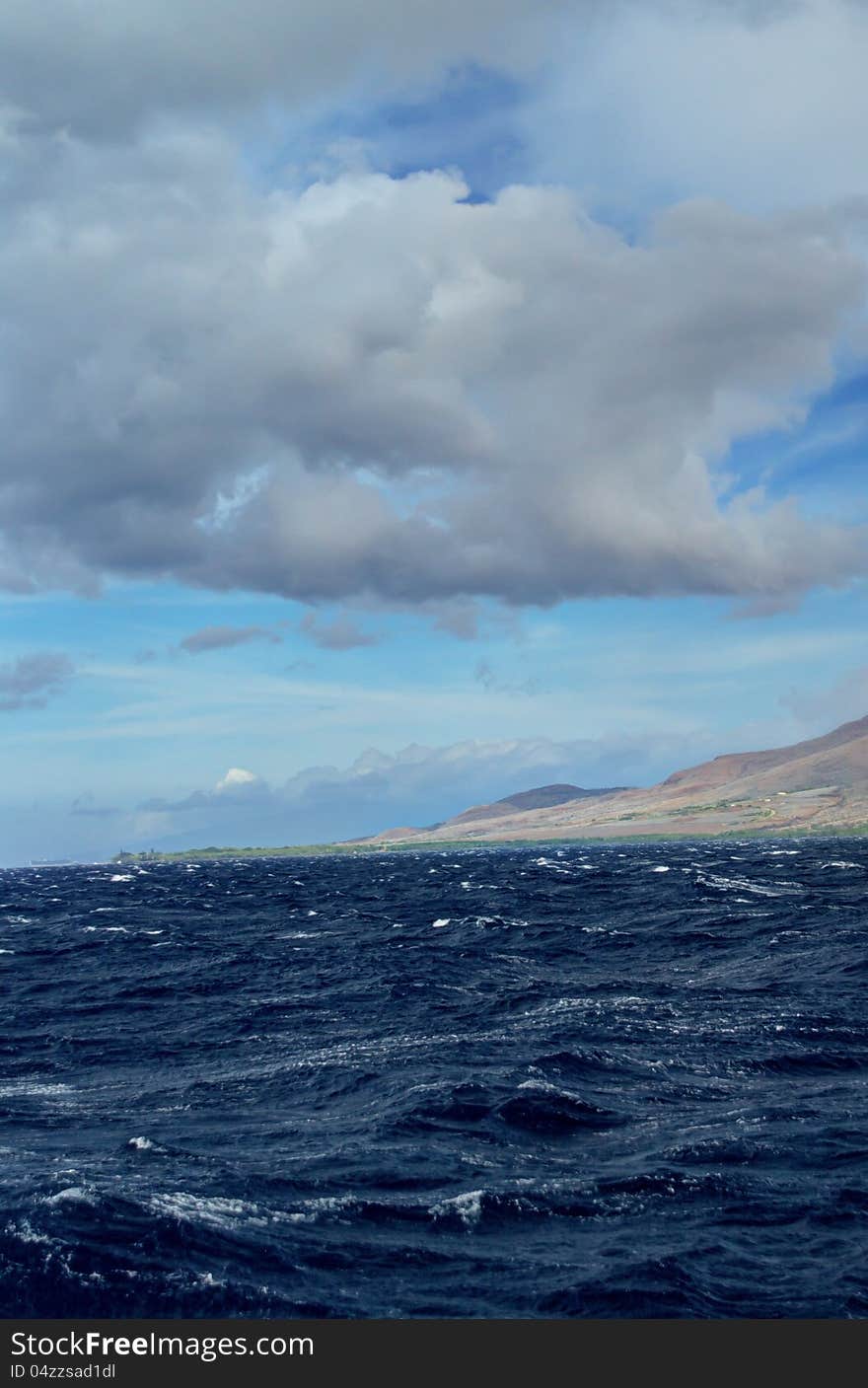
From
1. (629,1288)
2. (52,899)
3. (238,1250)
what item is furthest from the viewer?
(52,899)

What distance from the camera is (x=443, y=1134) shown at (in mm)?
31062

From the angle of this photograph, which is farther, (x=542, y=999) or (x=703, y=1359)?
(x=542, y=999)

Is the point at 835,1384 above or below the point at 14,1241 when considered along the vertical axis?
below

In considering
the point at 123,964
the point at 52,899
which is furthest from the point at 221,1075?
the point at 52,899

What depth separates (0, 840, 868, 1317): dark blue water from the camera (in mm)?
21453

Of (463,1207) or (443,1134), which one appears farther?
(443,1134)

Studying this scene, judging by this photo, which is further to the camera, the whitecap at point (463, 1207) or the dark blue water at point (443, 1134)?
the whitecap at point (463, 1207)

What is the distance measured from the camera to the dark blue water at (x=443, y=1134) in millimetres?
21453

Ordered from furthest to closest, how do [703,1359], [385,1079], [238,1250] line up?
[385,1079] < [238,1250] < [703,1359]

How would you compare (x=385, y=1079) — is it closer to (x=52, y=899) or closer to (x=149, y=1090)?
(x=149, y=1090)

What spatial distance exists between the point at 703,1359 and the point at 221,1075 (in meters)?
24.6

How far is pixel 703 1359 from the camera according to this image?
18.3 meters

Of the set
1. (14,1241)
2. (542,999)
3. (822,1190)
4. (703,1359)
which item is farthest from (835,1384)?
(542,999)

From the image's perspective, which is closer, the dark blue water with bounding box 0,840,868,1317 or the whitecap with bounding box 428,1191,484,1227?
the dark blue water with bounding box 0,840,868,1317
